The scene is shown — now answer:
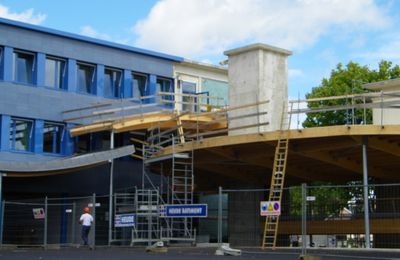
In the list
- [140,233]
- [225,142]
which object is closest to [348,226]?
[225,142]

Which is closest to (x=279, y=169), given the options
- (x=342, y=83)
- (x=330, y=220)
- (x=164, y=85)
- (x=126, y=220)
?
(x=330, y=220)

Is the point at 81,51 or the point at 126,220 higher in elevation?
the point at 81,51

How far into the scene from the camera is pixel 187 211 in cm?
2244

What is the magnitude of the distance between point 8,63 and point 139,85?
8.19 meters

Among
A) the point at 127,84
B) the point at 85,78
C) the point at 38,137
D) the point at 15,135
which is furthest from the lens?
the point at 127,84

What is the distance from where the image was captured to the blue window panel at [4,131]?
108 ft

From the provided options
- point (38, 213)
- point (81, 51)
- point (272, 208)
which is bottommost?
point (38, 213)

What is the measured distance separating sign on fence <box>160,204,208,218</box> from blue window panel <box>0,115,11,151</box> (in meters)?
12.4

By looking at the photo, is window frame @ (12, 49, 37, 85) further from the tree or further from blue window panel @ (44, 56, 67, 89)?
the tree

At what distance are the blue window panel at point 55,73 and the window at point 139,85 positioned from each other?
440 cm

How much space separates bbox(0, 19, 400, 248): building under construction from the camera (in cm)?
2717

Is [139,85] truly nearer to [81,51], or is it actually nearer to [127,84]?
[127,84]

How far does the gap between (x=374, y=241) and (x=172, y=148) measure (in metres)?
9.63

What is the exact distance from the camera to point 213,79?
42.3 meters
